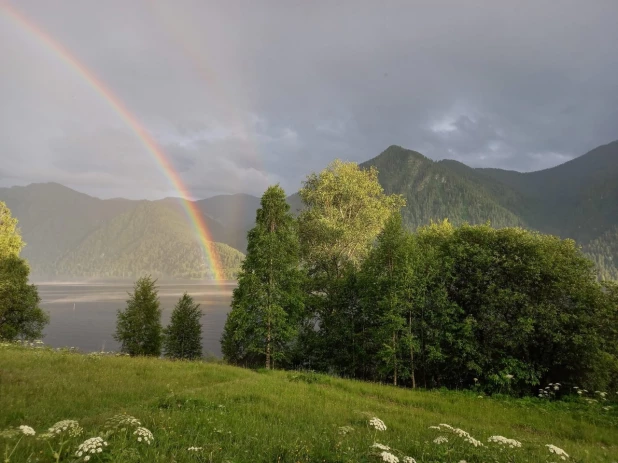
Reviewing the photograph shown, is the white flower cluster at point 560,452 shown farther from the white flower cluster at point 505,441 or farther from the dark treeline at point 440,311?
the dark treeline at point 440,311

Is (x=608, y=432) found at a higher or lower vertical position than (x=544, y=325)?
lower

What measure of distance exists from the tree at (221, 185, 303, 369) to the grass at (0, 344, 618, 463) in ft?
19.5

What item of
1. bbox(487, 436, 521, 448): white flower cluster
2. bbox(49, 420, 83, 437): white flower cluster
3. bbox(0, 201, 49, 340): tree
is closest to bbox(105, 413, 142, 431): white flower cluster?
bbox(49, 420, 83, 437): white flower cluster

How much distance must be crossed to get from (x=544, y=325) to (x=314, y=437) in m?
22.0

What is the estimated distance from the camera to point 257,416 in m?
10.8

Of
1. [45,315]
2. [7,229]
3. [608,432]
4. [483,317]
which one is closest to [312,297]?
[483,317]

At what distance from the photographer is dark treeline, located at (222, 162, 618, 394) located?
23953 millimetres

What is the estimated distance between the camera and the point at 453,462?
23.8 ft

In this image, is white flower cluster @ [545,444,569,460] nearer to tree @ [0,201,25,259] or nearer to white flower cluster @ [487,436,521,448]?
white flower cluster @ [487,436,521,448]

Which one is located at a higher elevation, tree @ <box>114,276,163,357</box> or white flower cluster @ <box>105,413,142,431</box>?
white flower cluster @ <box>105,413,142,431</box>

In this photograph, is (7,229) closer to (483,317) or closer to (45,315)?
(45,315)

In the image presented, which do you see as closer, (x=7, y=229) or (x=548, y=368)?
(x=548, y=368)

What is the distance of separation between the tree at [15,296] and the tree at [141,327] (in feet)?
29.4

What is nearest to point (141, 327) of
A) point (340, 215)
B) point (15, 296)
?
point (15, 296)
